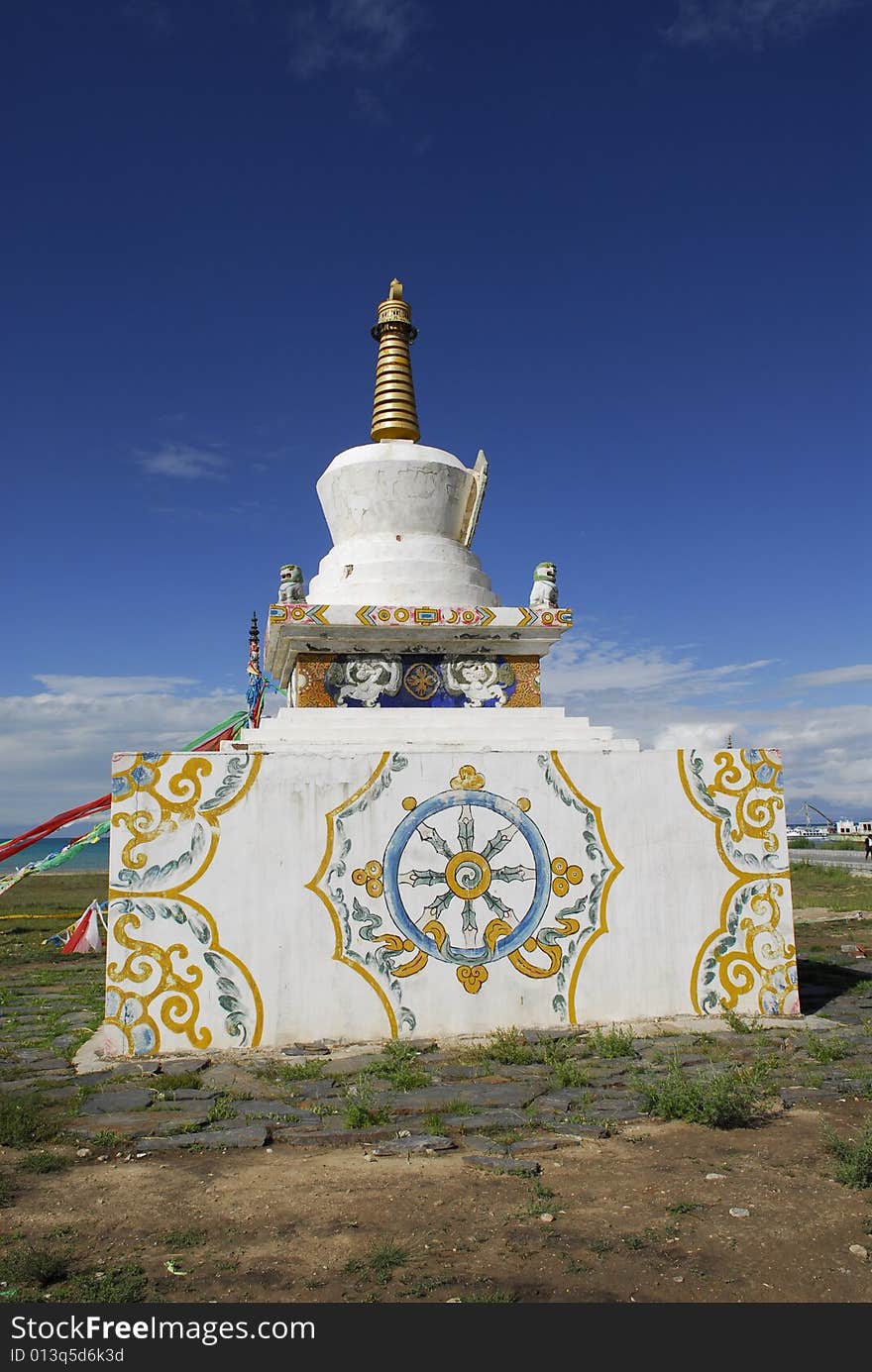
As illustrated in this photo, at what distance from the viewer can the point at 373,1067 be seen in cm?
689

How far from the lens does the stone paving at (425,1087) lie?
5.54m

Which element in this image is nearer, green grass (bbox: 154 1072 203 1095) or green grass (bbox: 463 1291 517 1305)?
green grass (bbox: 463 1291 517 1305)

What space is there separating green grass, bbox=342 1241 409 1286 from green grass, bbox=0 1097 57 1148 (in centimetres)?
271

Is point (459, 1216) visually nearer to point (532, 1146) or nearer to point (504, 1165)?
point (504, 1165)

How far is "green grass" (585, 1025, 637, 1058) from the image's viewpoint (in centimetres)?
721

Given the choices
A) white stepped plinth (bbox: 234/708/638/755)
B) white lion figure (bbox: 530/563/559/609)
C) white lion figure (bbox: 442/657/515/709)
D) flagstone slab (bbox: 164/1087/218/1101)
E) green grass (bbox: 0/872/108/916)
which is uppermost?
white lion figure (bbox: 530/563/559/609)

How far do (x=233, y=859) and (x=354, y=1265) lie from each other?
4445 millimetres

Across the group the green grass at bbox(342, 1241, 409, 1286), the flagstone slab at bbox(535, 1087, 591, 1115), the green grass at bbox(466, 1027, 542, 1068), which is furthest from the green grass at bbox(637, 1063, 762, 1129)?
the green grass at bbox(342, 1241, 409, 1286)

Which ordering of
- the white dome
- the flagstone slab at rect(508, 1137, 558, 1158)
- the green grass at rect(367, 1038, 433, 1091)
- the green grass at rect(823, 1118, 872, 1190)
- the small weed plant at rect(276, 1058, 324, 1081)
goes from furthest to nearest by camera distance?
the white dome → the small weed plant at rect(276, 1058, 324, 1081) → the green grass at rect(367, 1038, 433, 1091) → the flagstone slab at rect(508, 1137, 558, 1158) → the green grass at rect(823, 1118, 872, 1190)

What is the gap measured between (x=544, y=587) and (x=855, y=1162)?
646 centimetres

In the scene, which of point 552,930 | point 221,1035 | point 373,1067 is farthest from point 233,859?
point 552,930

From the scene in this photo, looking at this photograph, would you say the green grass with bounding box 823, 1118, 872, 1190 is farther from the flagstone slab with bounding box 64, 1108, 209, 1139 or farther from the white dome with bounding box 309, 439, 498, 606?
the white dome with bounding box 309, 439, 498, 606

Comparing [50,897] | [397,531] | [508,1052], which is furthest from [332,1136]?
[50,897]

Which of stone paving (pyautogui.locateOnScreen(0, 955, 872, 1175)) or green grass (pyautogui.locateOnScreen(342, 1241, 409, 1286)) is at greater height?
green grass (pyautogui.locateOnScreen(342, 1241, 409, 1286))
